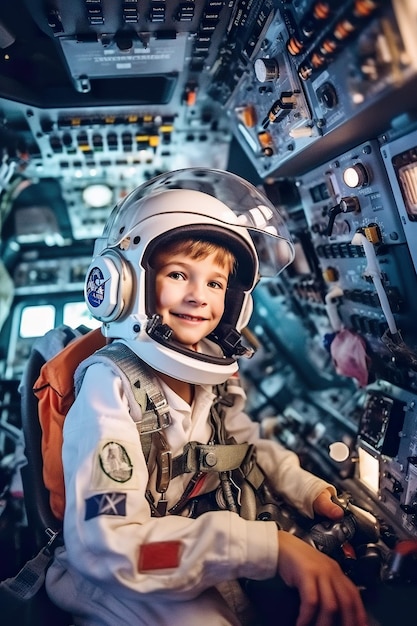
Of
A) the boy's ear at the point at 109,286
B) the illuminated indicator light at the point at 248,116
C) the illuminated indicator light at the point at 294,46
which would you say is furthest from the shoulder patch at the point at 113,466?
the illuminated indicator light at the point at 248,116

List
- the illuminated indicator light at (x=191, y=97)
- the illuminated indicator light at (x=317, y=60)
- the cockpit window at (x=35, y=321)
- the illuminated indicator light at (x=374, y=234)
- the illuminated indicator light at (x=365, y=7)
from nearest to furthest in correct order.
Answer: the illuminated indicator light at (x=365, y=7)
the illuminated indicator light at (x=317, y=60)
the illuminated indicator light at (x=374, y=234)
the illuminated indicator light at (x=191, y=97)
the cockpit window at (x=35, y=321)

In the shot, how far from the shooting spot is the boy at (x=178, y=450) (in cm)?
131

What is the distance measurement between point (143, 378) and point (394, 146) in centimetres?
118

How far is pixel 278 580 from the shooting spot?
1390mm

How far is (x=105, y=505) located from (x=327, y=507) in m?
0.89

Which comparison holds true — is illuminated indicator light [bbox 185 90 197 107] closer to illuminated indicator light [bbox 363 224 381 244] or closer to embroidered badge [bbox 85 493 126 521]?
illuminated indicator light [bbox 363 224 381 244]

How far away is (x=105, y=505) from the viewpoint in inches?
52.4

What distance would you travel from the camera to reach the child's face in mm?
1711

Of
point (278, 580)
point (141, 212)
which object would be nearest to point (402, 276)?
point (141, 212)

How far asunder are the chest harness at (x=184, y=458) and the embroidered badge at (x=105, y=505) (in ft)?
0.87

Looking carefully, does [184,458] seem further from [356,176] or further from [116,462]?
[356,176]

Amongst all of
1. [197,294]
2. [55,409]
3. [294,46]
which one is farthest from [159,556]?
[294,46]

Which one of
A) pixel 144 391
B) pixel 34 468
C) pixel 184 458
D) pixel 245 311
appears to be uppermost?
pixel 245 311

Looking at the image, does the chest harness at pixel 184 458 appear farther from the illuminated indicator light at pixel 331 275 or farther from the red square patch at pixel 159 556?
the illuminated indicator light at pixel 331 275
